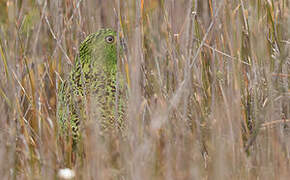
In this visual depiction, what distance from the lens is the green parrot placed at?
2.01 m

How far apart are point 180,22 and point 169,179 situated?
1184 millimetres

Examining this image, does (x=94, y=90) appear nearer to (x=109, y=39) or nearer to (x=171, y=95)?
(x=109, y=39)

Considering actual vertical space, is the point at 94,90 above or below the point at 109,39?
below

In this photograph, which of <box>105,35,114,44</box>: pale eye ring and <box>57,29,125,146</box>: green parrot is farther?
<box>105,35,114,44</box>: pale eye ring

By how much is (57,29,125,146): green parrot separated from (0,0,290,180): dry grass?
0.07 m

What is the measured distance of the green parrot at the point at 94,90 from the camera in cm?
201

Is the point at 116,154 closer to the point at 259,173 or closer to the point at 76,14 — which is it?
the point at 259,173

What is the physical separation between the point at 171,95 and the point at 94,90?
13.6 inches

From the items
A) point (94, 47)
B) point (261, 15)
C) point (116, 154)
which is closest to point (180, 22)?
point (261, 15)

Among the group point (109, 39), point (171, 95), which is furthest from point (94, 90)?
point (171, 95)

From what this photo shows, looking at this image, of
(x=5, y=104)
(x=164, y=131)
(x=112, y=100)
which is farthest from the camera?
(x=5, y=104)

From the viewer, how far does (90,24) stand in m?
2.57

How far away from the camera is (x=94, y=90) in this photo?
207 cm

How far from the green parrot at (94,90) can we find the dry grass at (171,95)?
72 millimetres
